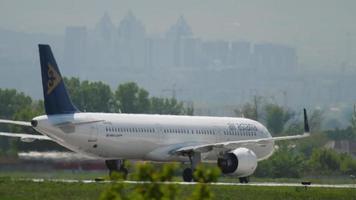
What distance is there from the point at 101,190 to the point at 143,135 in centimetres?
1621

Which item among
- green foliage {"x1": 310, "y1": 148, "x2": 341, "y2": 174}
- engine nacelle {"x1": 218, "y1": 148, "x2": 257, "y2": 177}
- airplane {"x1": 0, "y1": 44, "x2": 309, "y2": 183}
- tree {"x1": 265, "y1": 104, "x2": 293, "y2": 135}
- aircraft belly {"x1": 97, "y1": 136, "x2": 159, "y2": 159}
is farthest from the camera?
tree {"x1": 265, "y1": 104, "x2": 293, "y2": 135}

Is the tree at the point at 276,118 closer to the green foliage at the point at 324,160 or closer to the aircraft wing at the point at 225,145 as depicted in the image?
the green foliage at the point at 324,160

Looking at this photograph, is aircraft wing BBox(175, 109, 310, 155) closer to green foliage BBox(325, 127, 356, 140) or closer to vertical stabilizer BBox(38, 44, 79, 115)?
vertical stabilizer BBox(38, 44, 79, 115)

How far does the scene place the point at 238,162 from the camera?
68562mm

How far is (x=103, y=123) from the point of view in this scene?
66062 millimetres

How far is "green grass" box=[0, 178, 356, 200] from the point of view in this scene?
50125 mm

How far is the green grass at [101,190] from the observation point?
50.1 m

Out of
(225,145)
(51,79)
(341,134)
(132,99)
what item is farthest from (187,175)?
(341,134)

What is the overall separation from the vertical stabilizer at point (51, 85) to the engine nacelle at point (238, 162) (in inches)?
380

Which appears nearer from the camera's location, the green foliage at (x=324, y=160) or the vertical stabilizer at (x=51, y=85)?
the vertical stabilizer at (x=51, y=85)

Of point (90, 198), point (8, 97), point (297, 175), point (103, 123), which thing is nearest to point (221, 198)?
point (90, 198)

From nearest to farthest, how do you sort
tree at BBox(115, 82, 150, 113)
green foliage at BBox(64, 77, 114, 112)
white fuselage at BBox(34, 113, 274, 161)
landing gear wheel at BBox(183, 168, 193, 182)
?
white fuselage at BBox(34, 113, 274, 161), landing gear wheel at BBox(183, 168, 193, 182), green foliage at BBox(64, 77, 114, 112), tree at BBox(115, 82, 150, 113)

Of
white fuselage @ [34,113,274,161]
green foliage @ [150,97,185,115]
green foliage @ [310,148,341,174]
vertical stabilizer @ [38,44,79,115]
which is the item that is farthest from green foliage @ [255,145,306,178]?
green foliage @ [150,97,185,115]

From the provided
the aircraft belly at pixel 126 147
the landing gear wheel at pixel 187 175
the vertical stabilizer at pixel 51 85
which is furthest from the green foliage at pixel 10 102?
the vertical stabilizer at pixel 51 85
